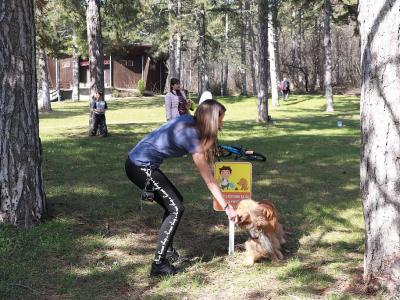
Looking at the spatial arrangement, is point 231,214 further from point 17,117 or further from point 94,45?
point 94,45

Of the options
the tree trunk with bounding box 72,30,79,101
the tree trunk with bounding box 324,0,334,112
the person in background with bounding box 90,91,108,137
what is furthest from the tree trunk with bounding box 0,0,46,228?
the tree trunk with bounding box 72,30,79,101

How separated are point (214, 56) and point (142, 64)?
15.0 metres

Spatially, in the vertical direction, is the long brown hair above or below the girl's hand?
above

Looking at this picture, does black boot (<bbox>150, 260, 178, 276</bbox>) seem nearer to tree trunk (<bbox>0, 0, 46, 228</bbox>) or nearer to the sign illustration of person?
the sign illustration of person

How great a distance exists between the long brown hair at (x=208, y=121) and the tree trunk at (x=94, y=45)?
11112mm

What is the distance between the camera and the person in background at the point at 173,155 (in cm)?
431

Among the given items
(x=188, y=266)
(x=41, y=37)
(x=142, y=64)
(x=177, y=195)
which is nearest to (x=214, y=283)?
(x=188, y=266)

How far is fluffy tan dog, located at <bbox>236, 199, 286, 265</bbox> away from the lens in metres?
4.85

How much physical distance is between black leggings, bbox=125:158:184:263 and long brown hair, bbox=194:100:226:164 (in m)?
0.58

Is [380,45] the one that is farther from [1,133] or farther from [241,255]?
[1,133]

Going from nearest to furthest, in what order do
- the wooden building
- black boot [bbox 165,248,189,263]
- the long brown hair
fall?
the long brown hair < black boot [bbox 165,248,189,263] < the wooden building

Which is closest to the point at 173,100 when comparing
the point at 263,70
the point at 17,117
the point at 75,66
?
the point at 17,117

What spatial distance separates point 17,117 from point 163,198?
209 centimetres

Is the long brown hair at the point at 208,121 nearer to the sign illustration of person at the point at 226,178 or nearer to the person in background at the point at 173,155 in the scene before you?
the person in background at the point at 173,155
